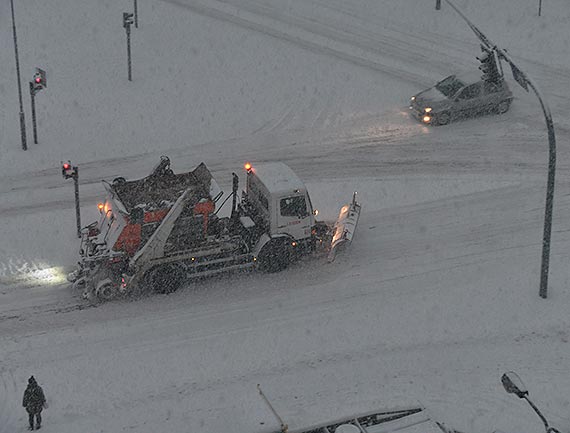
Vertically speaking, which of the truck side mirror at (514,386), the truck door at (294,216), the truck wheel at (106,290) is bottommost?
the truck wheel at (106,290)

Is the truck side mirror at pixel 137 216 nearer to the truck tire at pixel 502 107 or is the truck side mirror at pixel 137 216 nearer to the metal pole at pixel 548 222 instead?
the metal pole at pixel 548 222

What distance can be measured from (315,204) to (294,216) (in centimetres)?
384

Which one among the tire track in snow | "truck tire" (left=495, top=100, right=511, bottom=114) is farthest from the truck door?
the tire track in snow

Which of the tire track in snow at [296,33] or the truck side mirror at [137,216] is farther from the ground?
the tire track in snow at [296,33]

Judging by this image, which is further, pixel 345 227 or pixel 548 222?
pixel 345 227

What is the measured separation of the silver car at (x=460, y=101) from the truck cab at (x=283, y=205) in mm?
9513

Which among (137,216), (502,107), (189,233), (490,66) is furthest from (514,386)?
(502,107)

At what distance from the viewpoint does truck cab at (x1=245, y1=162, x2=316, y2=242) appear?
21.3 metres

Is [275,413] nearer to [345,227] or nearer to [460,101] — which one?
[345,227]

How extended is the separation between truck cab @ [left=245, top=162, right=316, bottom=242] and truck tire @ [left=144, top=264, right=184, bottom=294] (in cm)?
245

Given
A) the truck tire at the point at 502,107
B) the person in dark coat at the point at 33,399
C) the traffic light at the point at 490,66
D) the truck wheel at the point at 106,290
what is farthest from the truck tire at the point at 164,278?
the truck tire at the point at 502,107

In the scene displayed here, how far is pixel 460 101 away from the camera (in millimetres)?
29844

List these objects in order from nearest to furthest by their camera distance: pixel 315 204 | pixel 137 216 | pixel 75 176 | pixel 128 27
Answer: pixel 137 216 → pixel 75 176 → pixel 315 204 → pixel 128 27

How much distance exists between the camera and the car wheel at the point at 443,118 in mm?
29906
